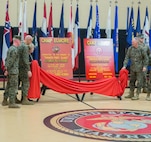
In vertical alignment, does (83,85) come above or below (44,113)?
above

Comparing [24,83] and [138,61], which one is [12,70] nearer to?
[24,83]

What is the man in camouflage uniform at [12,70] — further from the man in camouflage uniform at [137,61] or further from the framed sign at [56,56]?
the man in camouflage uniform at [137,61]

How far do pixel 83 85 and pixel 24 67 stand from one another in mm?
1550

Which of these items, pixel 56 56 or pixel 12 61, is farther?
pixel 56 56

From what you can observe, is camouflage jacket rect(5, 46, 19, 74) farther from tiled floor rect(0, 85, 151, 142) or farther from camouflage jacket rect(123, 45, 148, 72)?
camouflage jacket rect(123, 45, 148, 72)

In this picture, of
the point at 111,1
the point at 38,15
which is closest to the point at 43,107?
the point at 38,15

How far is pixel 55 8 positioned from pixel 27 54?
6086 millimetres

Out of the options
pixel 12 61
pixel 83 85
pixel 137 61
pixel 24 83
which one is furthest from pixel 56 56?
pixel 137 61

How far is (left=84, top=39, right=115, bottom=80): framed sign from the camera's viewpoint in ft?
28.9

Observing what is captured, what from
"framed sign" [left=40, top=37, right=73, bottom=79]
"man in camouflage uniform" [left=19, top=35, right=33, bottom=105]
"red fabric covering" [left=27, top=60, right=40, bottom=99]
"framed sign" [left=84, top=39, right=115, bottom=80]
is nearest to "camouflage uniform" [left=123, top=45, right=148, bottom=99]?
"framed sign" [left=84, top=39, right=115, bottom=80]

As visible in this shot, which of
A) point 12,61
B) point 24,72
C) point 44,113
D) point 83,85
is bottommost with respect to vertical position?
point 44,113

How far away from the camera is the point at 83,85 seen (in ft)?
26.6

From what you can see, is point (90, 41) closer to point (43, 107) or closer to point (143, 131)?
point (43, 107)

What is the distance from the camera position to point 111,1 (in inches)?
534
